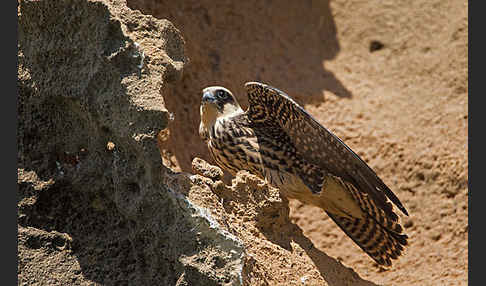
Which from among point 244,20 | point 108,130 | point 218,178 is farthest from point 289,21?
point 108,130

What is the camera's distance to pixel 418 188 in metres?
5.56

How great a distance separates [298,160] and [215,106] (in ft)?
2.68

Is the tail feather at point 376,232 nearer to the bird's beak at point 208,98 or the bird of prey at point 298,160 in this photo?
the bird of prey at point 298,160

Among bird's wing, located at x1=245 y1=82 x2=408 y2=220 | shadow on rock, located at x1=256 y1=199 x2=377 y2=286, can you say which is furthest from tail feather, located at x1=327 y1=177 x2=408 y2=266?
shadow on rock, located at x1=256 y1=199 x2=377 y2=286

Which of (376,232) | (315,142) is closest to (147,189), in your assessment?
(315,142)

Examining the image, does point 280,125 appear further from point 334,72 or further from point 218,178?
point 334,72

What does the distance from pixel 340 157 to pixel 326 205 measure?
737 mm

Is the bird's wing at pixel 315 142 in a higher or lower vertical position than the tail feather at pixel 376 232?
higher

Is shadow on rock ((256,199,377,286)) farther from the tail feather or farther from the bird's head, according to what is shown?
the bird's head

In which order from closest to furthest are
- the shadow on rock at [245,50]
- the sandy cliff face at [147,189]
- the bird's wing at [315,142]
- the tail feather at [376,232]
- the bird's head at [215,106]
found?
the sandy cliff face at [147,189]
the bird's wing at [315,142]
the tail feather at [376,232]
the bird's head at [215,106]
the shadow on rock at [245,50]

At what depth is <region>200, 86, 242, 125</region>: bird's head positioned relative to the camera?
4.93m

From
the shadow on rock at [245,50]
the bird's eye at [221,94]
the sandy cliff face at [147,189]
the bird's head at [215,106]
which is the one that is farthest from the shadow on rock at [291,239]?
the shadow on rock at [245,50]

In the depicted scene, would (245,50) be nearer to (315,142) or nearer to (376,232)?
(315,142)

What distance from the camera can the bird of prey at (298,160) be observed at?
422cm
